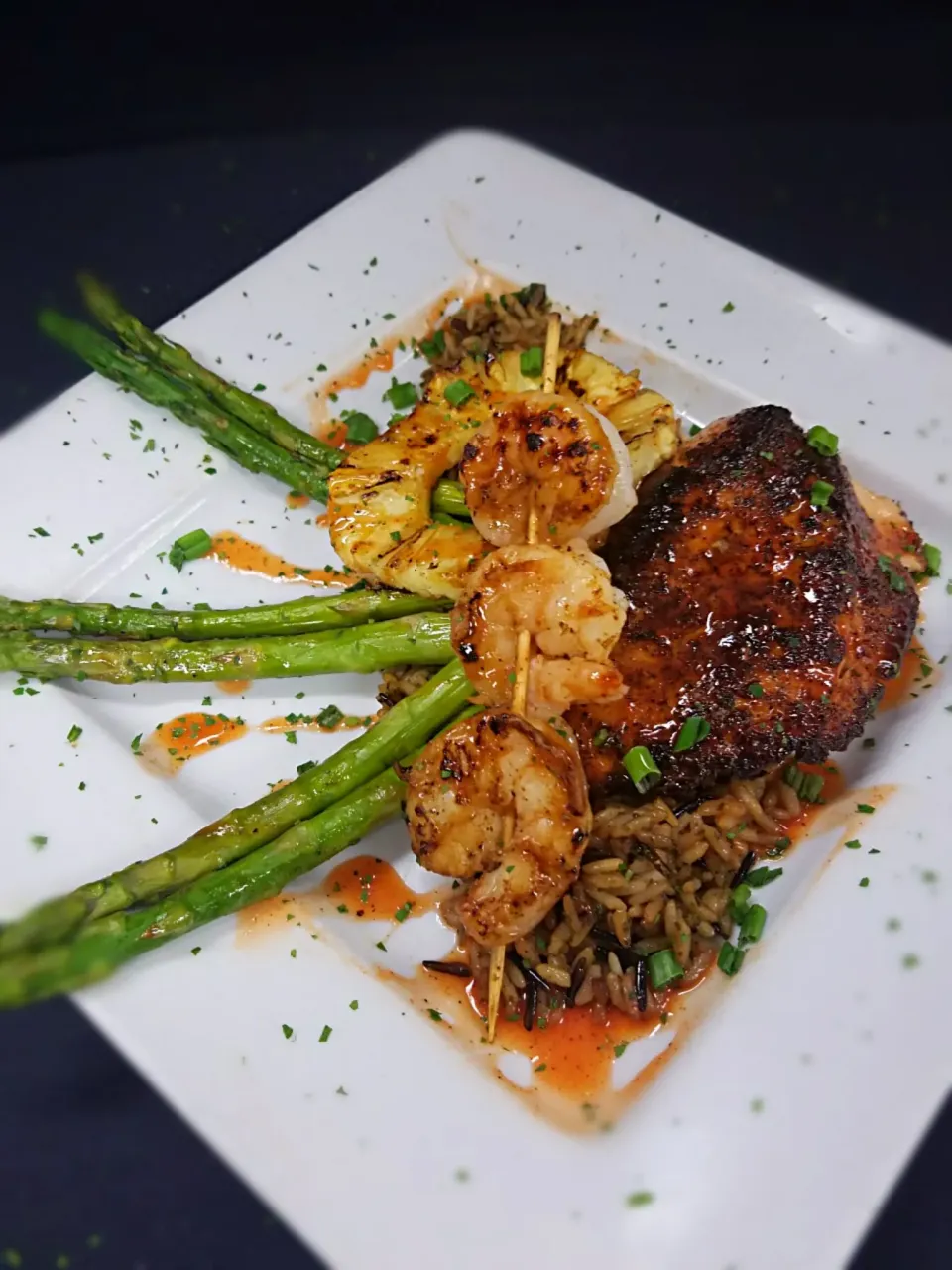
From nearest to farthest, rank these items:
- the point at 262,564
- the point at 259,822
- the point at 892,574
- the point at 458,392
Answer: the point at 259,822
the point at 892,574
the point at 458,392
the point at 262,564

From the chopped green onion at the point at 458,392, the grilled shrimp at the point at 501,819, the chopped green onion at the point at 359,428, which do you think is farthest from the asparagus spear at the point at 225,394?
the grilled shrimp at the point at 501,819

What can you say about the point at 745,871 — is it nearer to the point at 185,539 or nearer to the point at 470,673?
the point at 470,673

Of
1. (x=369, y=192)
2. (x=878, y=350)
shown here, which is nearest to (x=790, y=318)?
(x=878, y=350)

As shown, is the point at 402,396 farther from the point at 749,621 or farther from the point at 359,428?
the point at 749,621

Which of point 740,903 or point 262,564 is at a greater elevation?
point 262,564

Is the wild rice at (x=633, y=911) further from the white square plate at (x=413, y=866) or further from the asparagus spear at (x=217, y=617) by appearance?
the asparagus spear at (x=217, y=617)

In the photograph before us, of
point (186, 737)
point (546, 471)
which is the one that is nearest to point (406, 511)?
point (546, 471)
